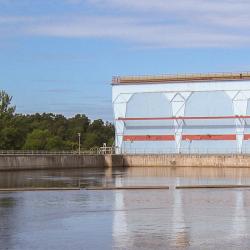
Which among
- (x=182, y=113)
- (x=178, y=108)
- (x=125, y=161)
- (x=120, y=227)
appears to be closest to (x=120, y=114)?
(x=125, y=161)

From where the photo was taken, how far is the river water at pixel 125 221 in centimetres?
1714

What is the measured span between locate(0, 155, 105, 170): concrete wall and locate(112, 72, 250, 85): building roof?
41.2 feet

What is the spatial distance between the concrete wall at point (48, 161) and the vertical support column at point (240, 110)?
703 inches

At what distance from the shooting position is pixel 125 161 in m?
90.7

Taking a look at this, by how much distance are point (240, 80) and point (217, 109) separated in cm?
483

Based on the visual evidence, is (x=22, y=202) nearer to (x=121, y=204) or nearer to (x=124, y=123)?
(x=121, y=204)

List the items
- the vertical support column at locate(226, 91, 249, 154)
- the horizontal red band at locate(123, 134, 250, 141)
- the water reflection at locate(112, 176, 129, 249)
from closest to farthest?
the water reflection at locate(112, 176, 129, 249) → the vertical support column at locate(226, 91, 249, 154) → the horizontal red band at locate(123, 134, 250, 141)

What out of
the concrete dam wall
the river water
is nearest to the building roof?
the concrete dam wall

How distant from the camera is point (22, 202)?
28969 mm

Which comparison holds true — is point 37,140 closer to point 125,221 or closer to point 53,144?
point 53,144

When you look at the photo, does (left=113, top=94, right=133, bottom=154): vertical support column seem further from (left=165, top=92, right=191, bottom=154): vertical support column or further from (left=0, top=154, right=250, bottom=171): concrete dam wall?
(left=165, top=92, right=191, bottom=154): vertical support column

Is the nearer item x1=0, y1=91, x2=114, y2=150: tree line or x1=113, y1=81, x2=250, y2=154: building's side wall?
x1=113, y1=81, x2=250, y2=154: building's side wall

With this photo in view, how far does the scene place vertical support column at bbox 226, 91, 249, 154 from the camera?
8822 centimetres

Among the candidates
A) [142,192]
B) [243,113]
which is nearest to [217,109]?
[243,113]
